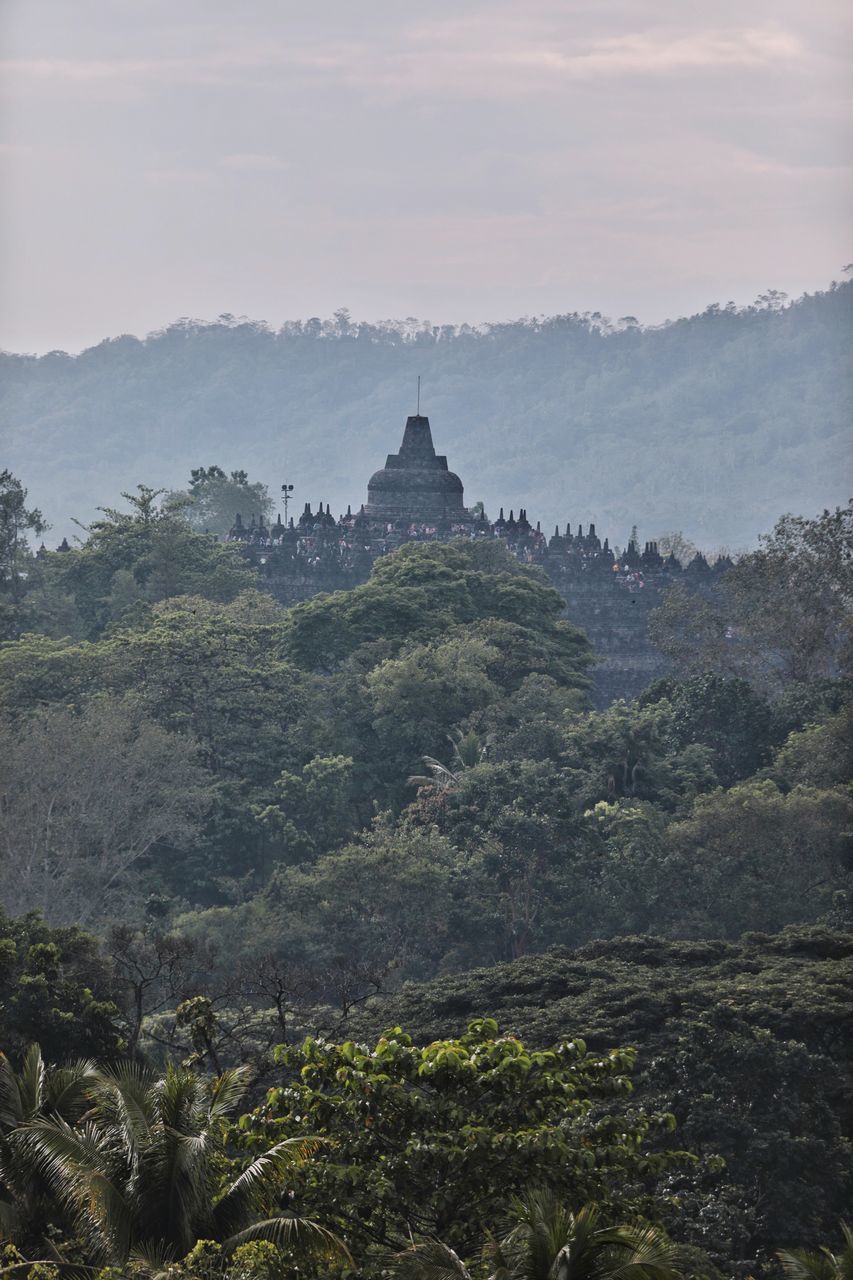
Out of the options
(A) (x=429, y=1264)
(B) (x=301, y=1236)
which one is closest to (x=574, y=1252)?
(A) (x=429, y=1264)

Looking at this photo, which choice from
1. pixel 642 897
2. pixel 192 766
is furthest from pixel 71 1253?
pixel 192 766

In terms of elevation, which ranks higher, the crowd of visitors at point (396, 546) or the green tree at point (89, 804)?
the crowd of visitors at point (396, 546)

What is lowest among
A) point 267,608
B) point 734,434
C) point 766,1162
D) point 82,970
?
point 766,1162

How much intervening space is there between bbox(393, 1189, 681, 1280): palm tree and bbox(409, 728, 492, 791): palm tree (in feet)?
87.6

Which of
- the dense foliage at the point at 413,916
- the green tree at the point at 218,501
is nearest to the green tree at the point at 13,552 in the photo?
the dense foliage at the point at 413,916

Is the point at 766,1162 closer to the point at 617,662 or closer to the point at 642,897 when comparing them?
the point at 642,897

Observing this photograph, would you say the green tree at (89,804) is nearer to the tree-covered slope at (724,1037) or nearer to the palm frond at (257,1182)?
the tree-covered slope at (724,1037)

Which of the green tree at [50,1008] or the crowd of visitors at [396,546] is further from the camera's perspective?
the crowd of visitors at [396,546]

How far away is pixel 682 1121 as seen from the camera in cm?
2236

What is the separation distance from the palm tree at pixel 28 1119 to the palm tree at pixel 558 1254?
161 inches

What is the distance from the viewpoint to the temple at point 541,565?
60.7m

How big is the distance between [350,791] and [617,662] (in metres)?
18.8

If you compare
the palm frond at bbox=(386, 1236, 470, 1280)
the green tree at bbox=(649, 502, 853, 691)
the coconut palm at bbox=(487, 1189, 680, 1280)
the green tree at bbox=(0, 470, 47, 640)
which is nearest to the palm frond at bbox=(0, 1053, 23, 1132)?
the palm frond at bbox=(386, 1236, 470, 1280)

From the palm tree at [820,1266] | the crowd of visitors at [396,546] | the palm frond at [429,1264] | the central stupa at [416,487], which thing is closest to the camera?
the palm frond at [429,1264]
